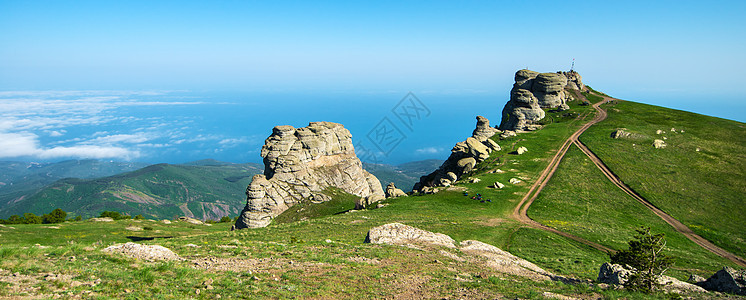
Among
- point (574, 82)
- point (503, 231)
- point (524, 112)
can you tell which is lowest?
point (503, 231)

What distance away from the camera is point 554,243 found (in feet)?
133

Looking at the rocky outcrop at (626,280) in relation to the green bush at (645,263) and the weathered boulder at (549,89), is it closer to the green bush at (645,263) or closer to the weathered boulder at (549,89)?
the green bush at (645,263)

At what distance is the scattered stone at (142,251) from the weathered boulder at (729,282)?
1377 inches

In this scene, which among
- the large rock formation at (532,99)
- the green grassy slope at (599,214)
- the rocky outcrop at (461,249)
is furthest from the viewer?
the large rock formation at (532,99)

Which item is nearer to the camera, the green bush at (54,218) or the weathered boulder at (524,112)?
the green bush at (54,218)

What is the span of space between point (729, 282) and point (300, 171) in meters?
93.3

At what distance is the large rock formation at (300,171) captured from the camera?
302ft

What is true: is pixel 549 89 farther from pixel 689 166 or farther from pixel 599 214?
pixel 599 214

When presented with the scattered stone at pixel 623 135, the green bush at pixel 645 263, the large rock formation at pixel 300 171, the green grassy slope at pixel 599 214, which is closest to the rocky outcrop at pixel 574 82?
the scattered stone at pixel 623 135

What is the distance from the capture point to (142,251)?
2105cm

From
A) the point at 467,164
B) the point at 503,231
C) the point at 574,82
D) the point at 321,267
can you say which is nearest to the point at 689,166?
the point at 467,164

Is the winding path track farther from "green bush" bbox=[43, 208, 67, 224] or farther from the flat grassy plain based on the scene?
"green bush" bbox=[43, 208, 67, 224]

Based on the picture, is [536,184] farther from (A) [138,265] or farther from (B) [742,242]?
(A) [138,265]

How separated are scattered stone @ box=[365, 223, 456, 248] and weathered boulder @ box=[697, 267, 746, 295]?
17.5 m
